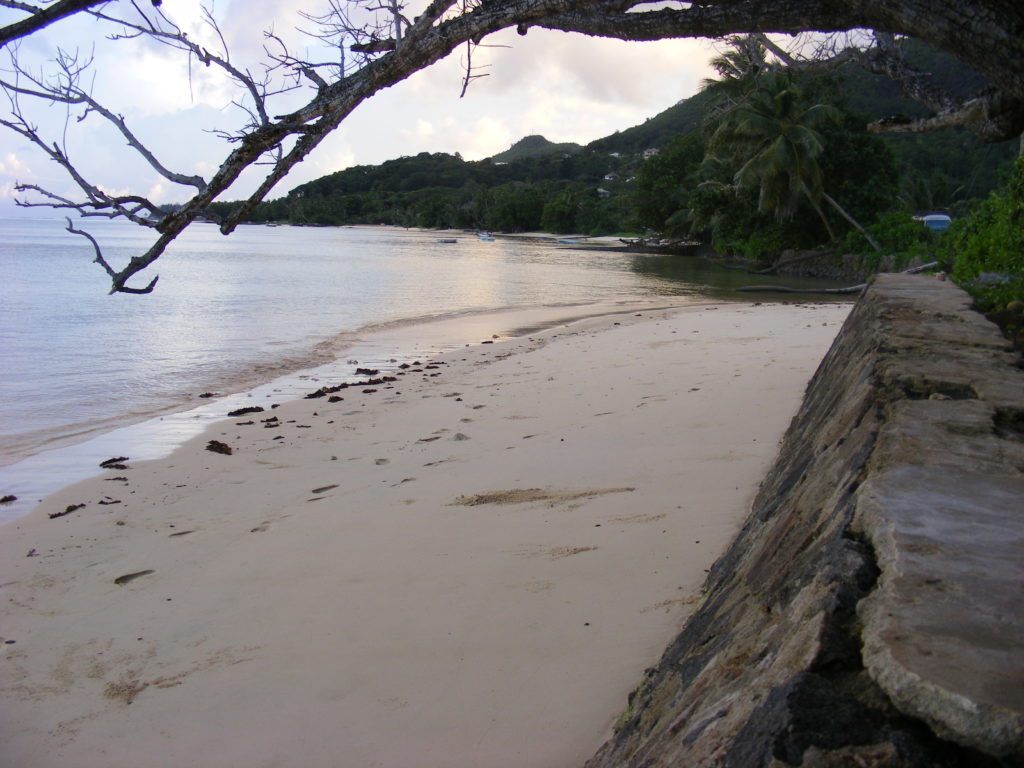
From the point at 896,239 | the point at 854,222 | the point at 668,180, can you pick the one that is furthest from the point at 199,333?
the point at 668,180

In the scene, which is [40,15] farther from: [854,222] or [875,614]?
[854,222]

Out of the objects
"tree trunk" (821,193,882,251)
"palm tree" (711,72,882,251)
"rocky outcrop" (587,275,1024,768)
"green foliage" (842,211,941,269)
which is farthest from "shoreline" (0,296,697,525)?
"tree trunk" (821,193,882,251)

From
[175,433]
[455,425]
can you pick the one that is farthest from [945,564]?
[175,433]

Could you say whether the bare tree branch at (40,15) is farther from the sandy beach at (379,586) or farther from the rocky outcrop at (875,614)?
the rocky outcrop at (875,614)

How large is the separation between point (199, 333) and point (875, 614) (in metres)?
16.8

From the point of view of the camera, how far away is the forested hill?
3362 centimetres

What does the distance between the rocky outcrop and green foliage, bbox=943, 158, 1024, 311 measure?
11.4 feet

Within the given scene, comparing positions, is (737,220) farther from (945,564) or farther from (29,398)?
(945,564)

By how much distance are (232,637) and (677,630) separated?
1.75 metres

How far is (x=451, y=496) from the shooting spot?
15.0 feet

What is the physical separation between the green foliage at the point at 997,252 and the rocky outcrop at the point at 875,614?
3489 mm

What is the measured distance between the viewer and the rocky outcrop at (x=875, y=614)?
1035 mm

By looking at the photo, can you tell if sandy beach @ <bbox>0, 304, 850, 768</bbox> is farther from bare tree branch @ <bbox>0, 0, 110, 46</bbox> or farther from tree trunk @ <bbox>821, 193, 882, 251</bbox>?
tree trunk @ <bbox>821, 193, 882, 251</bbox>

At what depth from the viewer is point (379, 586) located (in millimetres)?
3422
